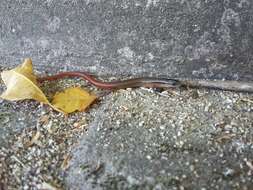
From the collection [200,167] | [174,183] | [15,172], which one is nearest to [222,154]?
[200,167]

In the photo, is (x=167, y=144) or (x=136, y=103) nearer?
(x=167, y=144)

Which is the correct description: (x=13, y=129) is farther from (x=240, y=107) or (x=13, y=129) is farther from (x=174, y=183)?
(x=240, y=107)

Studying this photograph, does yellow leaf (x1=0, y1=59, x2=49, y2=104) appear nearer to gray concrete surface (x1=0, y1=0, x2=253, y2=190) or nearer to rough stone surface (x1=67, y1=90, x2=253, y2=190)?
gray concrete surface (x1=0, y1=0, x2=253, y2=190)

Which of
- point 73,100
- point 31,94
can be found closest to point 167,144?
point 73,100

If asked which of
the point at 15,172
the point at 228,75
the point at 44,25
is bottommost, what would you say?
the point at 15,172

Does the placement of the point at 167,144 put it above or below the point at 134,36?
below

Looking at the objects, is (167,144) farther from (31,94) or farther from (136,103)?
(31,94)

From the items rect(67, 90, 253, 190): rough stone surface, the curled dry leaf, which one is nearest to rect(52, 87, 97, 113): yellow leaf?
the curled dry leaf

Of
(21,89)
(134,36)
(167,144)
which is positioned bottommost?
(167,144)
